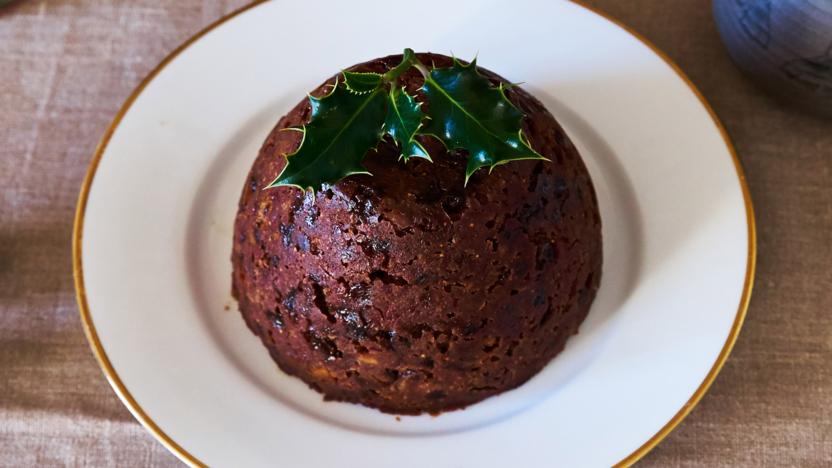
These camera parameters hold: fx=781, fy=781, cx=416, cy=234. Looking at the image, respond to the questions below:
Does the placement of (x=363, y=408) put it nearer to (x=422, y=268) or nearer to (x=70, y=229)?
(x=422, y=268)

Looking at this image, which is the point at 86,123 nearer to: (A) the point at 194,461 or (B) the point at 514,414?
(A) the point at 194,461

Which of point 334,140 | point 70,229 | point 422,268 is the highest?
point 334,140

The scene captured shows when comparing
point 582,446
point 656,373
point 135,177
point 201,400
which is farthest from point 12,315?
point 656,373

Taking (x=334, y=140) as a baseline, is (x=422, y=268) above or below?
below

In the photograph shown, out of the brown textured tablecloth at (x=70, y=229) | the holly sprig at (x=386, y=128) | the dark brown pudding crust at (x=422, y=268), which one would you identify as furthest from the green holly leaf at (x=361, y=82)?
the brown textured tablecloth at (x=70, y=229)

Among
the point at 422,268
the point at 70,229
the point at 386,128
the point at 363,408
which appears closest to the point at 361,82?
the point at 386,128

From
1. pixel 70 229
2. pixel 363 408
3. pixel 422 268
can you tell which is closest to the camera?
pixel 422 268

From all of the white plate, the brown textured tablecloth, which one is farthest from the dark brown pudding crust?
the brown textured tablecloth

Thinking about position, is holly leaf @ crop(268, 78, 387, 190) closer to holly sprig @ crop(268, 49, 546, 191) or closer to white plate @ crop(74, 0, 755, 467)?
holly sprig @ crop(268, 49, 546, 191)
